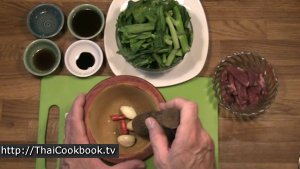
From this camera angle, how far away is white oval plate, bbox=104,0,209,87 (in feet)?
3.50

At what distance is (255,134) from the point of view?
3.44ft

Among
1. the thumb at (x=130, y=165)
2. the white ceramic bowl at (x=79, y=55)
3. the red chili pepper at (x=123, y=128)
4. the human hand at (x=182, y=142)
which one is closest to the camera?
the human hand at (x=182, y=142)

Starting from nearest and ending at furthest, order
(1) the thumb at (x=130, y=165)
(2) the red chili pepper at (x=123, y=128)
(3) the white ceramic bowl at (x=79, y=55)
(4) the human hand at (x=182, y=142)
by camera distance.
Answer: (4) the human hand at (x=182, y=142)
(1) the thumb at (x=130, y=165)
(2) the red chili pepper at (x=123, y=128)
(3) the white ceramic bowl at (x=79, y=55)

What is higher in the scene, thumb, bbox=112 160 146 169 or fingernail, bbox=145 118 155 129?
fingernail, bbox=145 118 155 129

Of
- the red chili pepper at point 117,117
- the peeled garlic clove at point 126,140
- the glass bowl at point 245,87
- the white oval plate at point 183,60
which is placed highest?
the white oval plate at point 183,60

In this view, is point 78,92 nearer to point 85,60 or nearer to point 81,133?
point 85,60

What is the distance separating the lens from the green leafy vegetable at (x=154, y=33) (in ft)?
3.31

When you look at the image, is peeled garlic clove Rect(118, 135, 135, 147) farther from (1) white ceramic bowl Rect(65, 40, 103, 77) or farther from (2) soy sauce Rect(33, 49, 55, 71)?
(2) soy sauce Rect(33, 49, 55, 71)

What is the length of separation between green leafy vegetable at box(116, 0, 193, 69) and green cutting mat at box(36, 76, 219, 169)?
0.09 m

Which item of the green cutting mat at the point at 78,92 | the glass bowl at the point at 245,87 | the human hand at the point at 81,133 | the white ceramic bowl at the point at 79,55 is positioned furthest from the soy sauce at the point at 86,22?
the glass bowl at the point at 245,87

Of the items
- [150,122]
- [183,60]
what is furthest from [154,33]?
[150,122]

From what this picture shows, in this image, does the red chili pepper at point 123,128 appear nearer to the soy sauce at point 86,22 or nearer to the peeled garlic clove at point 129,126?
the peeled garlic clove at point 129,126

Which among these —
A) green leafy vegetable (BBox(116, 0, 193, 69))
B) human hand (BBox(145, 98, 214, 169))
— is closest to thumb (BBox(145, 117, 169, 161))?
human hand (BBox(145, 98, 214, 169))

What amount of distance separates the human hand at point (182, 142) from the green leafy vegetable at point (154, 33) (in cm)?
24
